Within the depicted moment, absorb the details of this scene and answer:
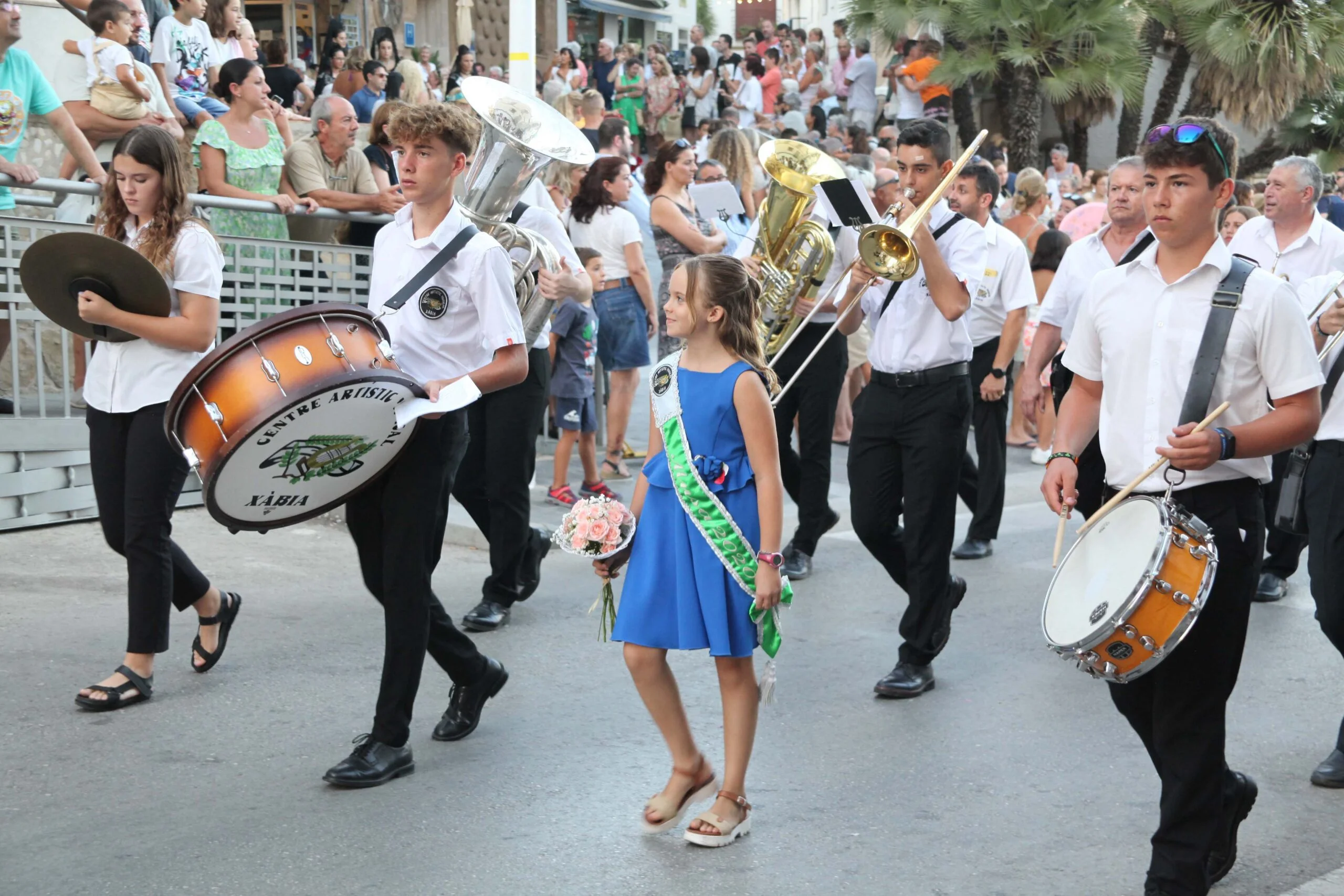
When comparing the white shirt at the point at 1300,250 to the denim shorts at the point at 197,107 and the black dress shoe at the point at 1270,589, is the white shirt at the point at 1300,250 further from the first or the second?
the denim shorts at the point at 197,107

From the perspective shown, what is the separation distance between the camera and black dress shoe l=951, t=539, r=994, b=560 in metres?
7.81

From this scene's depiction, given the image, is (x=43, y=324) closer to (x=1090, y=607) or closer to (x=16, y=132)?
→ (x=16, y=132)

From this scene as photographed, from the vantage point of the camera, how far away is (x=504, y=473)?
6137 mm

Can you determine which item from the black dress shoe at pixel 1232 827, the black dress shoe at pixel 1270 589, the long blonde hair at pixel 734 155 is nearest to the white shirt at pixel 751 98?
the long blonde hair at pixel 734 155

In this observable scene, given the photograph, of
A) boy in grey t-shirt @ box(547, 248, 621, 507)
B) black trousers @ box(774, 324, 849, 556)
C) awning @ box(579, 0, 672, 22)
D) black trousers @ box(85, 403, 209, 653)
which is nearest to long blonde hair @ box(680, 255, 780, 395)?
black trousers @ box(85, 403, 209, 653)

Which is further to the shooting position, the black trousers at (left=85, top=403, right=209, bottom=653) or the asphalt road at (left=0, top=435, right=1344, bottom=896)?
the black trousers at (left=85, top=403, right=209, bottom=653)

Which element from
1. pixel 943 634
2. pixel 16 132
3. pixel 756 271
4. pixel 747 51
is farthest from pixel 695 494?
pixel 747 51

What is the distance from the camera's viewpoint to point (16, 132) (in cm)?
791

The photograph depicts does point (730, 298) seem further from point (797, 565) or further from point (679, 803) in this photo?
point (797, 565)

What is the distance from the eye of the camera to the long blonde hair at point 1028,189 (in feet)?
38.4

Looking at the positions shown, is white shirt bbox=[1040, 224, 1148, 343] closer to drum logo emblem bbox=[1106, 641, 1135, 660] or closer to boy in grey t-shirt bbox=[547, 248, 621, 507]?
boy in grey t-shirt bbox=[547, 248, 621, 507]

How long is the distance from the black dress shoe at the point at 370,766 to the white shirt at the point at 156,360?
4.53ft

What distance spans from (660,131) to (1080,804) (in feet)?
59.3

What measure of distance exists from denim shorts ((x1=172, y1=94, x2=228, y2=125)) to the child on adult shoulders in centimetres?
721
